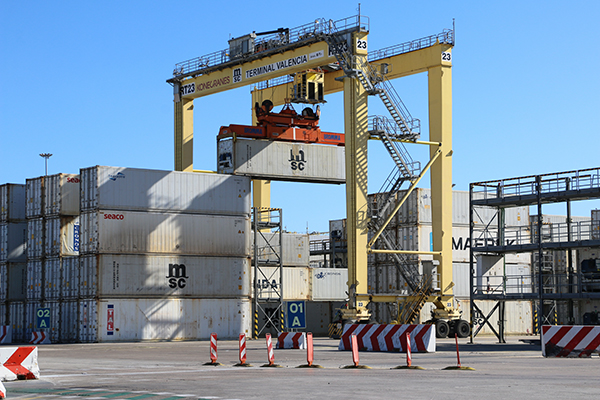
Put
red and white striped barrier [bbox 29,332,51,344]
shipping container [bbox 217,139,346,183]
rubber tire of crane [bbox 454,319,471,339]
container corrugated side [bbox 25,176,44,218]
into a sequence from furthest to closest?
shipping container [bbox 217,139,346,183]
container corrugated side [bbox 25,176,44,218]
rubber tire of crane [bbox 454,319,471,339]
red and white striped barrier [bbox 29,332,51,344]

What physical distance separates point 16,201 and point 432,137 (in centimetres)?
2301

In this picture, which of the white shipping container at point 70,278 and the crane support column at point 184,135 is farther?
the crane support column at point 184,135

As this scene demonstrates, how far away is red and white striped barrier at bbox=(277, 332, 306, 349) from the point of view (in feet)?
103

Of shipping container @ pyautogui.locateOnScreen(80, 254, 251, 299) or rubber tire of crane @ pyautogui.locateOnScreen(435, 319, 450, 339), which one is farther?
rubber tire of crane @ pyautogui.locateOnScreen(435, 319, 450, 339)

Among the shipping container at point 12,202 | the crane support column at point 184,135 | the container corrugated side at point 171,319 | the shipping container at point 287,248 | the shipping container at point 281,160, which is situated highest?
the crane support column at point 184,135

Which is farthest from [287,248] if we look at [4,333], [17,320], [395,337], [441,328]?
[395,337]

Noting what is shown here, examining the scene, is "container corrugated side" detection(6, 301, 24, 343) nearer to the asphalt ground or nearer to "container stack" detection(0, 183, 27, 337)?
"container stack" detection(0, 183, 27, 337)

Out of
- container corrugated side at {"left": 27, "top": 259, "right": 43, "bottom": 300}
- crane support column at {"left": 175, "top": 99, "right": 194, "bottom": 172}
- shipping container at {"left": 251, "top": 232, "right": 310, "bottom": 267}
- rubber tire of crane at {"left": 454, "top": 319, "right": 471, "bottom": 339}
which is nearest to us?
rubber tire of crane at {"left": 454, "top": 319, "right": 471, "bottom": 339}

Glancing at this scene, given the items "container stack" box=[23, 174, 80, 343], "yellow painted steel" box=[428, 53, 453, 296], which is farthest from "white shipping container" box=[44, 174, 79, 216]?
"yellow painted steel" box=[428, 53, 453, 296]

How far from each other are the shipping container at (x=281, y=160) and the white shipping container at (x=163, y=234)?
125 inches

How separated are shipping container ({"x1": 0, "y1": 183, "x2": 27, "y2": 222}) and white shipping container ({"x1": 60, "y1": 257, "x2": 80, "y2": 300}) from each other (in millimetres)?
5635

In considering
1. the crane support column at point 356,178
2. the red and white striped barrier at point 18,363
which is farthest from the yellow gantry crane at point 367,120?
the red and white striped barrier at point 18,363

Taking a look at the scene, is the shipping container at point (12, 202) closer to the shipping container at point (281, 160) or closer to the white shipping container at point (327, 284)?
the shipping container at point (281, 160)

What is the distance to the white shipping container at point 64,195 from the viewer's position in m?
43.4
